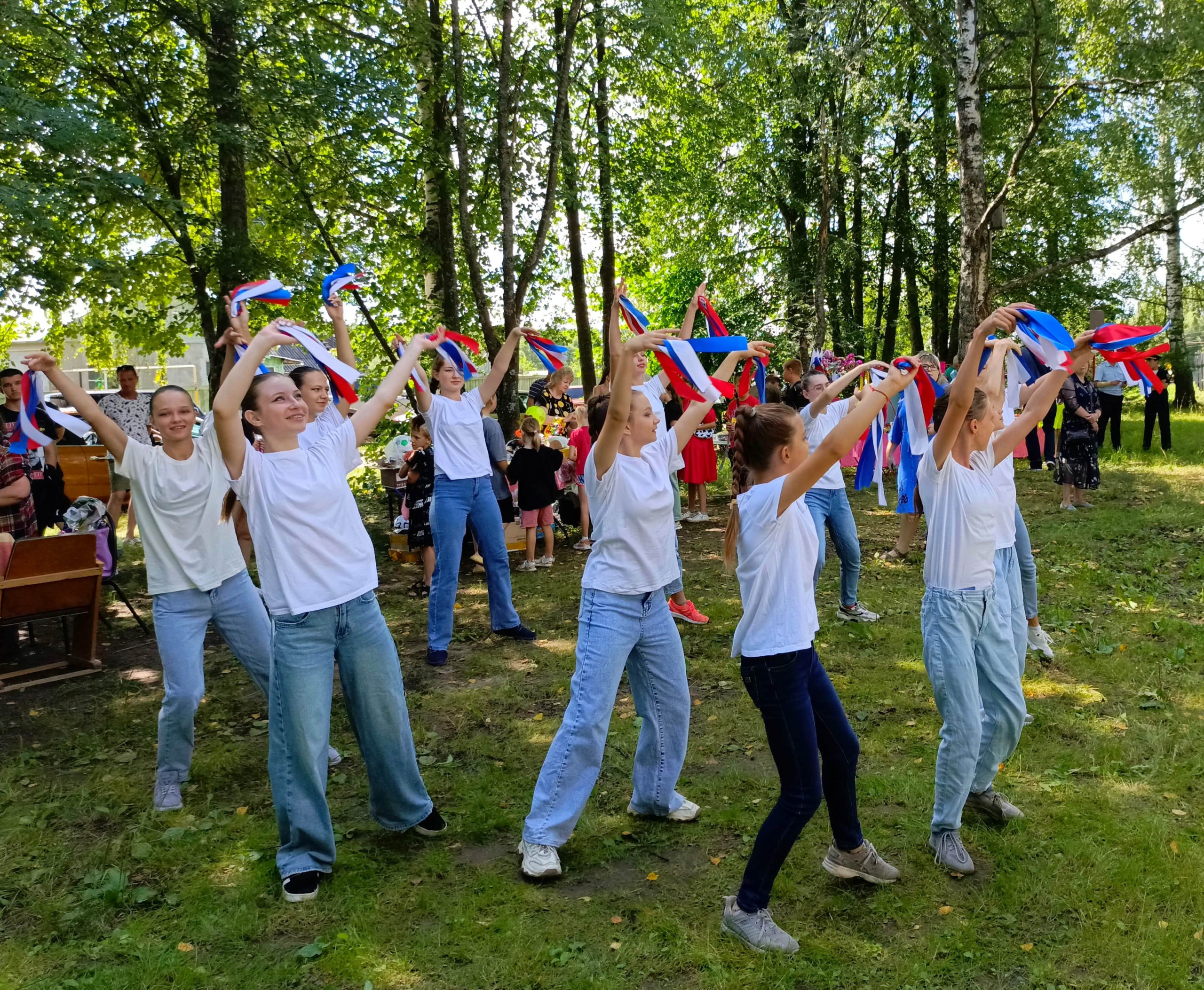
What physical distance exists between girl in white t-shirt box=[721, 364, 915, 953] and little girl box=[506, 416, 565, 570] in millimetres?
6036

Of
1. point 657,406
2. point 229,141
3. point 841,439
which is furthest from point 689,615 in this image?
point 229,141

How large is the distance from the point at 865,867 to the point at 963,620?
996 millimetres

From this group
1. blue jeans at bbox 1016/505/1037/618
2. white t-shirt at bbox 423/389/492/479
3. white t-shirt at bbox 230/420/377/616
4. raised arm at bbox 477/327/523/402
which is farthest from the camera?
white t-shirt at bbox 423/389/492/479

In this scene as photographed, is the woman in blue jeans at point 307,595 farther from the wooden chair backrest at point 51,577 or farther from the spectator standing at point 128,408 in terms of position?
the spectator standing at point 128,408

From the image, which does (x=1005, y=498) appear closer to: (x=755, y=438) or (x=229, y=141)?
(x=755, y=438)

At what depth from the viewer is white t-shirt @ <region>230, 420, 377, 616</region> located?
3.34 m

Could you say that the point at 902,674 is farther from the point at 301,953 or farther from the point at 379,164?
the point at 379,164

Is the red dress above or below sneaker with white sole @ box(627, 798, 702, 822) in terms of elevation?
above

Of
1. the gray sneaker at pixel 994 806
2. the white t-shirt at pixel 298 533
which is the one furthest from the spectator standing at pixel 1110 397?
the white t-shirt at pixel 298 533

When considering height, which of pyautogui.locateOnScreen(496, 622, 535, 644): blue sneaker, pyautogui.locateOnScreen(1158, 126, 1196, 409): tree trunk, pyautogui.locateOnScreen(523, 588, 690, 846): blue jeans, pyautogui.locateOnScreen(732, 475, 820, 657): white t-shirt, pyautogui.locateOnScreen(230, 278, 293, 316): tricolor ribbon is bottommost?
pyautogui.locateOnScreen(496, 622, 535, 644): blue sneaker

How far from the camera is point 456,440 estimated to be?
6336 mm

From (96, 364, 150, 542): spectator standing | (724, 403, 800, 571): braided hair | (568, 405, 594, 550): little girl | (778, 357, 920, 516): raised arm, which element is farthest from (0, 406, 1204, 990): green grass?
(96, 364, 150, 542): spectator standing

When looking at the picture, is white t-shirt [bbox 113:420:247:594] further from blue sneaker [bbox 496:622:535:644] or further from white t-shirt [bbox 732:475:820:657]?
blue sneaker [bbox 496:622:535:644]

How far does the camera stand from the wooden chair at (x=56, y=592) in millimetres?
6062
